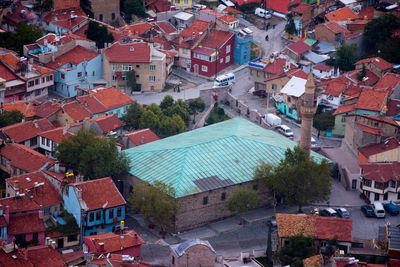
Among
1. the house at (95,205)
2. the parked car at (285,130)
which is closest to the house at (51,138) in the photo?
the house at (95,205)

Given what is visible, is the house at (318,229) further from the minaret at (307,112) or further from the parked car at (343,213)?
the minaret at (307,112)

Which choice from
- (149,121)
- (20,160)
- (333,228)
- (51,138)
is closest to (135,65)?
(149,121)

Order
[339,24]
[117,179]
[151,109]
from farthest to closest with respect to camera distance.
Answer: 1. [339,24]
2. [151,109]
3. [117,179]

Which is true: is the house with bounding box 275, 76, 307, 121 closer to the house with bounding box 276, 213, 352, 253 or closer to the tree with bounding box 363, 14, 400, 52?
the tree with bounding box 363, 14, 400, 52

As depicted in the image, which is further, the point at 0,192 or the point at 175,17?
the point at 175,17

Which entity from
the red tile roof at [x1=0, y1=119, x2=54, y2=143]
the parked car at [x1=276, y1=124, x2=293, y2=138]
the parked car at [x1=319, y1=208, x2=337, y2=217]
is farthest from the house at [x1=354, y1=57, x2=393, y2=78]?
the red tile roof at [x1=0, y1=119, x2=54, y2=143]

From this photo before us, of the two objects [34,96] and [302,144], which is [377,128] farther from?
[34,96]

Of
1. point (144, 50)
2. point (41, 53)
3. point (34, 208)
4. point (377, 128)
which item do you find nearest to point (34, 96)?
point (41, 53)
